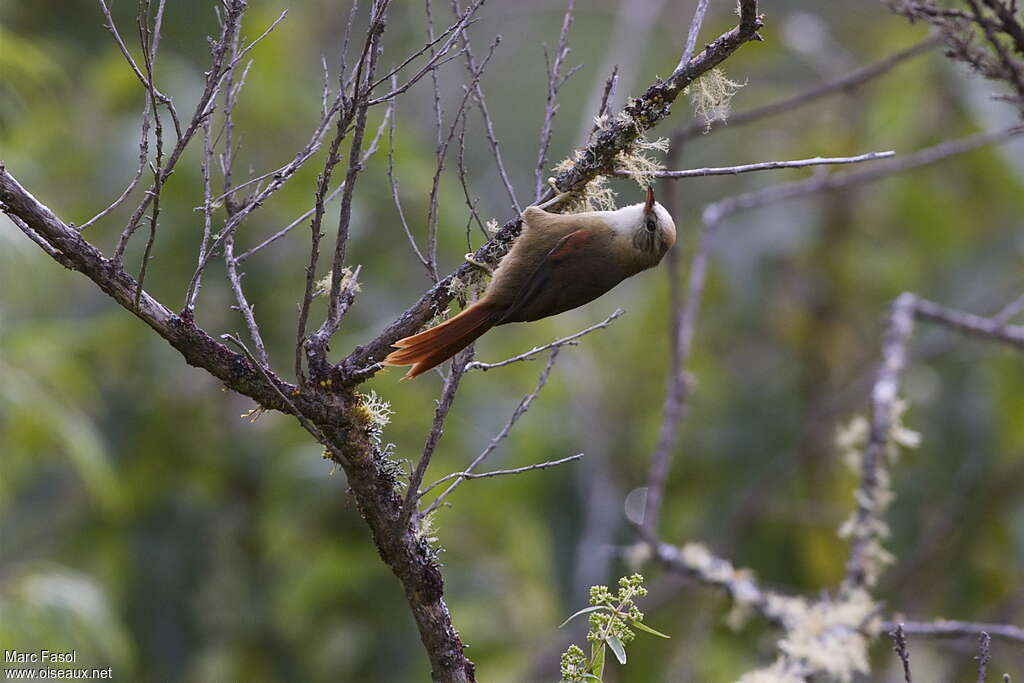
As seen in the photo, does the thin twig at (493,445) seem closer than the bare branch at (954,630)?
Yes

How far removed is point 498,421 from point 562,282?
2664mm

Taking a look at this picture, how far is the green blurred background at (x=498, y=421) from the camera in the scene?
5.09 m

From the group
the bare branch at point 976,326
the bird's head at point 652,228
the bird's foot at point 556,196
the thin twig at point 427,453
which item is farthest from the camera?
the bare branch at point 976,326

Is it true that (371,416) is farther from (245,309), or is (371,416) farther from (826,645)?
(826,645)

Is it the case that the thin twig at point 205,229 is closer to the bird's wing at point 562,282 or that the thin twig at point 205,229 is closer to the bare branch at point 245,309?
the bare branch at point 245,309

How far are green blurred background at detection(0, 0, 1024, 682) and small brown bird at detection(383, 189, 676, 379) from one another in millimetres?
1990

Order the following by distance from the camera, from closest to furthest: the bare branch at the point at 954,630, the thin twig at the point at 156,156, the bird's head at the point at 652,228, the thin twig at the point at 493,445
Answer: the thin twig at the point at 156,156 < the thin twig at the point at 493,445 < the bare branch at the point at 954,630 < the bird's head at the point at 652,228

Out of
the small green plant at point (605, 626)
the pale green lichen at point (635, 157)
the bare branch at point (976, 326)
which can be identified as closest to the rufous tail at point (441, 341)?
the pale green lichen at point (635, 157)

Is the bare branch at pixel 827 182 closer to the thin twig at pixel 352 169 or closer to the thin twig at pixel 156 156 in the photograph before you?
the thin twig at pixel 352 169

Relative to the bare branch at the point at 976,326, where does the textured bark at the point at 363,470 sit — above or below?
below

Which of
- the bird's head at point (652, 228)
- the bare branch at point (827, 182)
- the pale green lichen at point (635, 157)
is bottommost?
the pale green lichen at point (635, 157)

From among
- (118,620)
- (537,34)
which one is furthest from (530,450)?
(537,34)

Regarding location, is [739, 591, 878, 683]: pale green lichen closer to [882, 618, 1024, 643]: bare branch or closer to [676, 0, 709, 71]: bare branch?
[882, 618, 1024, 643]: bare branch

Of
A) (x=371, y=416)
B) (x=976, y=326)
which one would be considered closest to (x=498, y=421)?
(x=976, y=326)
